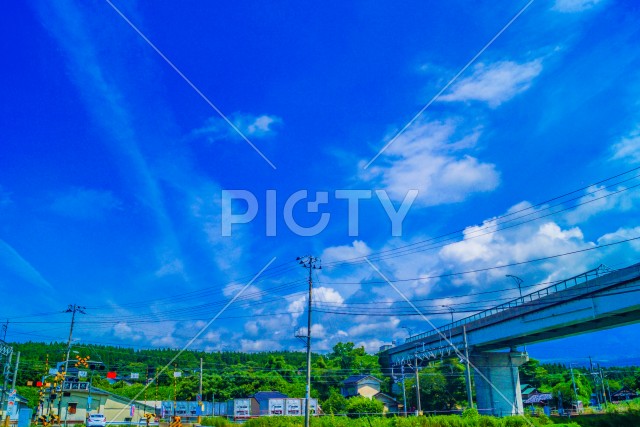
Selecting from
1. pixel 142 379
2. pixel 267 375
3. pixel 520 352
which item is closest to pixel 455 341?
pixel 520 352

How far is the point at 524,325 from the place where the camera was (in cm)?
4534

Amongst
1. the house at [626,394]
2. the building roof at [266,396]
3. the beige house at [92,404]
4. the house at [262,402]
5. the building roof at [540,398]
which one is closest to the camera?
the beige house at [92,404]

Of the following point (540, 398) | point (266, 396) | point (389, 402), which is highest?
point (266, 396)

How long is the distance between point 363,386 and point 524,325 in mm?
32623

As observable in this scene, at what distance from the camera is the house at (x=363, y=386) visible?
7165cm

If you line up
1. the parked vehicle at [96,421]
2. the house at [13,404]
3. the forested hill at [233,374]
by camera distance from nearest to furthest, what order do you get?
the house at [13,404] → the parked vehicle at [96,421] → the forested hill at [233,374]

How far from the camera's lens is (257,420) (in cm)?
3856

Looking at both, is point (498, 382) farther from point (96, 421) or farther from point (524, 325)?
point (96, 421)

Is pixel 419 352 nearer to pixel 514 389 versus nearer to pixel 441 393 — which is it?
pixel 441 393

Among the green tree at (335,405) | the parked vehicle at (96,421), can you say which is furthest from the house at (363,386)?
the parked vehicle at (96,421)

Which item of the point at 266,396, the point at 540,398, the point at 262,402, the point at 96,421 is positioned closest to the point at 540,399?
the point at 540,398

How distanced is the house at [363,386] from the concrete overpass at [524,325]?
10.0m

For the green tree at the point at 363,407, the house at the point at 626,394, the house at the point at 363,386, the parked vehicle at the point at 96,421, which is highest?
the house at the point at 363,386

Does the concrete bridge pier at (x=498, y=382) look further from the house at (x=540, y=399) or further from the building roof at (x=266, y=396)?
the house at (x=540, y=399)
